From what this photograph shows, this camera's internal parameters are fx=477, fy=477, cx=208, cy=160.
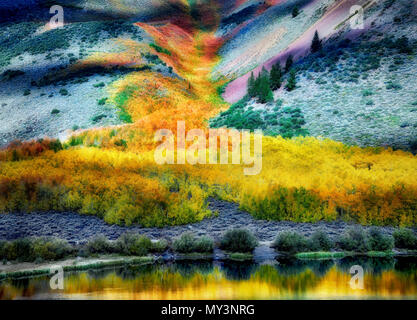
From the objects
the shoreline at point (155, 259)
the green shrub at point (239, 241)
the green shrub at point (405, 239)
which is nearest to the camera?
the shoreline at point (155, 259)

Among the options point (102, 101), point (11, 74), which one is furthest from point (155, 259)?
point (11, 74)

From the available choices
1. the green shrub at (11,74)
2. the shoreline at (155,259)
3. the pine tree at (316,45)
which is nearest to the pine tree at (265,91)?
the pine tree at (316,45)

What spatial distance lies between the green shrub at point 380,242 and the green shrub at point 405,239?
1.43 feet

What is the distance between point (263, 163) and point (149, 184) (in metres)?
5.79

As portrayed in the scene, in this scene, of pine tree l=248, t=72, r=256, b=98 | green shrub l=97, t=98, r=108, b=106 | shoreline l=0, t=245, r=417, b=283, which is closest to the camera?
shoreline l=0, t=245, r=417, b=283

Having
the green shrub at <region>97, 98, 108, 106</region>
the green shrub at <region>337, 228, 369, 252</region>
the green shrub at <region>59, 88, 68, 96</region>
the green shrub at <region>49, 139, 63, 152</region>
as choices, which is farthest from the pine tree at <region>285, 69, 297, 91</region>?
the green shrub at <region>337, 228, 369, 252</region>

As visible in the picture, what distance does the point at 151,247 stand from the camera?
15.1 meters

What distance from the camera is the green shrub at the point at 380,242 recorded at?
49.8 ft

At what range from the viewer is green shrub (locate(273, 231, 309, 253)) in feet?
49.2

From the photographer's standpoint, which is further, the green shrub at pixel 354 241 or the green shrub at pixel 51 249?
the green shrub at pixel 354 241

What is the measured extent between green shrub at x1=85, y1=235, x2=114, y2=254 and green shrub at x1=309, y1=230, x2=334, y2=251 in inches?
251

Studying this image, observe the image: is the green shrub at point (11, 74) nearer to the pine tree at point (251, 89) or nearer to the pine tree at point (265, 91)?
the pine tree at point (251, 89)

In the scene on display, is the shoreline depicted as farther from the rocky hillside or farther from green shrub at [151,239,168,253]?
the rocky hillside

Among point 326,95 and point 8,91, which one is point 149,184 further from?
point 8,91
